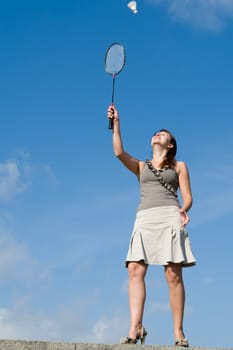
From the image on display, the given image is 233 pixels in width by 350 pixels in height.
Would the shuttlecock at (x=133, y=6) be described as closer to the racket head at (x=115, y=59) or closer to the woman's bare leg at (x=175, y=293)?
the racket head at (x=115, y=59)

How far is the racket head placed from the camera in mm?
10438

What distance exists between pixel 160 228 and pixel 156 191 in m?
0.51

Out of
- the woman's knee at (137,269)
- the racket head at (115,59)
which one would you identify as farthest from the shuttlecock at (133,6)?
the woman's knee at (137,269)

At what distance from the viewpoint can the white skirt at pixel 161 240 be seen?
29.4 ft

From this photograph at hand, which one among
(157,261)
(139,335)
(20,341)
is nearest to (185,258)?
(157,261)

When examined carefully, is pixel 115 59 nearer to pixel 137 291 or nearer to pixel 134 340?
pixel 137 291

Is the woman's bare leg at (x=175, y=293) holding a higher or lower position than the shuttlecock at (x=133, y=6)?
lower

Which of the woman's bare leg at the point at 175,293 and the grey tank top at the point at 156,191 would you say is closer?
the woman's bare leg at the point at 175,293

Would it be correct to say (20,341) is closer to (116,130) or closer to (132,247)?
(132,247)

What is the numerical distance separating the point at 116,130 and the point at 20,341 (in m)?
3.42

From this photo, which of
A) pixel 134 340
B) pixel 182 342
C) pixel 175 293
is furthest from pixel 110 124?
pixel 182 342

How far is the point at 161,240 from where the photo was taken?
905cm

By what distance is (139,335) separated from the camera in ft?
28.8

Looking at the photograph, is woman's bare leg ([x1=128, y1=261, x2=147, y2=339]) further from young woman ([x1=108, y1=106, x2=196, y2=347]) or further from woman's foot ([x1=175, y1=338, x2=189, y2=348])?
woman's foot ([x1=175, y1=338, x2=189, y2=348])
